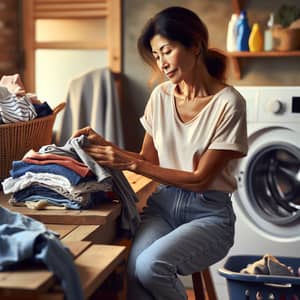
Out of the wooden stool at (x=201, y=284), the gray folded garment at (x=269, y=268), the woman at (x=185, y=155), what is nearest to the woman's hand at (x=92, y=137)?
the woman at (x=185, y=155)

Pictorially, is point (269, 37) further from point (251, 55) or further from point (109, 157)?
point (109, 157)

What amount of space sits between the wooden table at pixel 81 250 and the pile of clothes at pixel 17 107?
10.1 inches

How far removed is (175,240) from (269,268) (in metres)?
0.74

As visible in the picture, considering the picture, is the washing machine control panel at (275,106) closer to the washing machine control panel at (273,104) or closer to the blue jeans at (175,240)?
the washing machine control panel at (273,104)

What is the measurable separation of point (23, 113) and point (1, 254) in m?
0.88

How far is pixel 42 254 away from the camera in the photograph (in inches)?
53.1

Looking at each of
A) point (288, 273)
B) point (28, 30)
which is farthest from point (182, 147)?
point (28, 30)

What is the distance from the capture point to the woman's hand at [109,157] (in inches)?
80.4

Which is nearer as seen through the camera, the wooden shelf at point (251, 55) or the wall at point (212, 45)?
the wooden shelf at point (251, 55)

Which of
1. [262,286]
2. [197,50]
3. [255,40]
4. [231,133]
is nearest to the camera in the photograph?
[231,133]

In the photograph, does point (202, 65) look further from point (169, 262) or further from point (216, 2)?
point (216, 2)

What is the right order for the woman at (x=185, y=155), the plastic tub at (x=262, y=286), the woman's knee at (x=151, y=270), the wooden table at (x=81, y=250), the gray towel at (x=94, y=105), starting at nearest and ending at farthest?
the wooden table at (x=81, y=250)
the woman's knee at (x=151, y=270)
the woman at (x=185, y=155)
the plastic tub at (x=262, y=286)
the gray towel at (x=94, y=105)

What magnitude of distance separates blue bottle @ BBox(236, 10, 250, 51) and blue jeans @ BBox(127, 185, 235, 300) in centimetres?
149

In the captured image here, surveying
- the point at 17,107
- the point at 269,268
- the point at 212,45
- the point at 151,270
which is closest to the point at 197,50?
the point at 17,107
